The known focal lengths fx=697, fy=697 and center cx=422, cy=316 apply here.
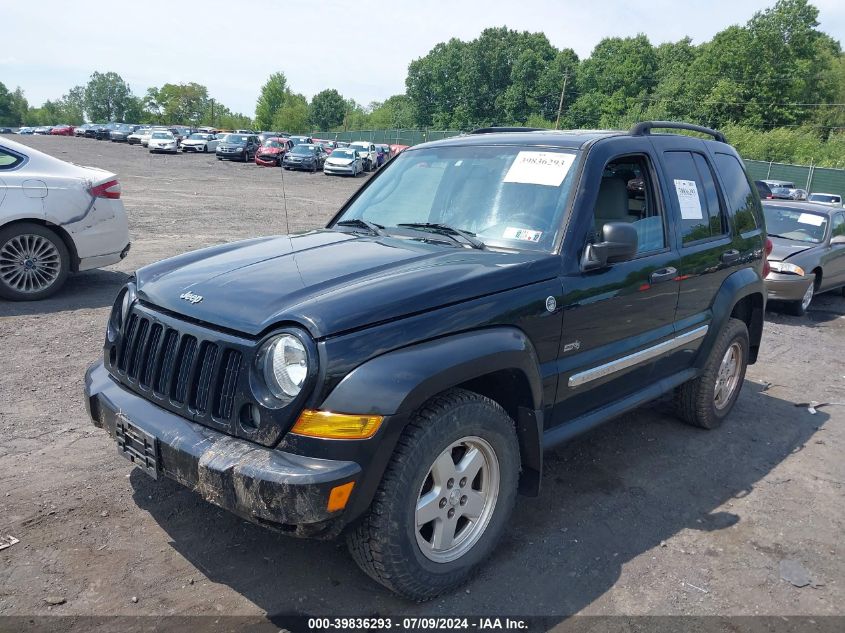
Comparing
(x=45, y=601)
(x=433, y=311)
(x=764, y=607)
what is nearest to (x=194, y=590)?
(x=45, y=601)

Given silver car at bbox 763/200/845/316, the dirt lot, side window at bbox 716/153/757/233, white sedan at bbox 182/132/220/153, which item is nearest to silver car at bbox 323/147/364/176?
white sedan at bbox 182/132/220/153

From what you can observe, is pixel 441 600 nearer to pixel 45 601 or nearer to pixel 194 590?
pixel 194 590

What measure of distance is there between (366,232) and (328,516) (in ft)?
6.41

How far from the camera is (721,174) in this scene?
16.4 ft

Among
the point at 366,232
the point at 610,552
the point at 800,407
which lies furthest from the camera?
the point at 800,407

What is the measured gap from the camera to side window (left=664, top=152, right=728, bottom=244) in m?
4.44

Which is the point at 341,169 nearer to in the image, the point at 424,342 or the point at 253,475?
the point at 424,342

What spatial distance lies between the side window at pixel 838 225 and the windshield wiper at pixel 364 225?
29.9 feet

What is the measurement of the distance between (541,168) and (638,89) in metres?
78.6

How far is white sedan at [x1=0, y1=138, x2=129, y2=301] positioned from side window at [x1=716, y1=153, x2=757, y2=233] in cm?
610

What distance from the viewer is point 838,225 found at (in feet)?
35.7

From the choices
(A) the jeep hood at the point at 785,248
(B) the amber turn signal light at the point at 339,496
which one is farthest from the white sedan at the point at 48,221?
(A) the jeep hood at the point at 785,248

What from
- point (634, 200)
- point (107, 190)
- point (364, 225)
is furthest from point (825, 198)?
point (364, 225)

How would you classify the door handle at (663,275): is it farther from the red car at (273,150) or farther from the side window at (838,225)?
the red car at (273,150)
